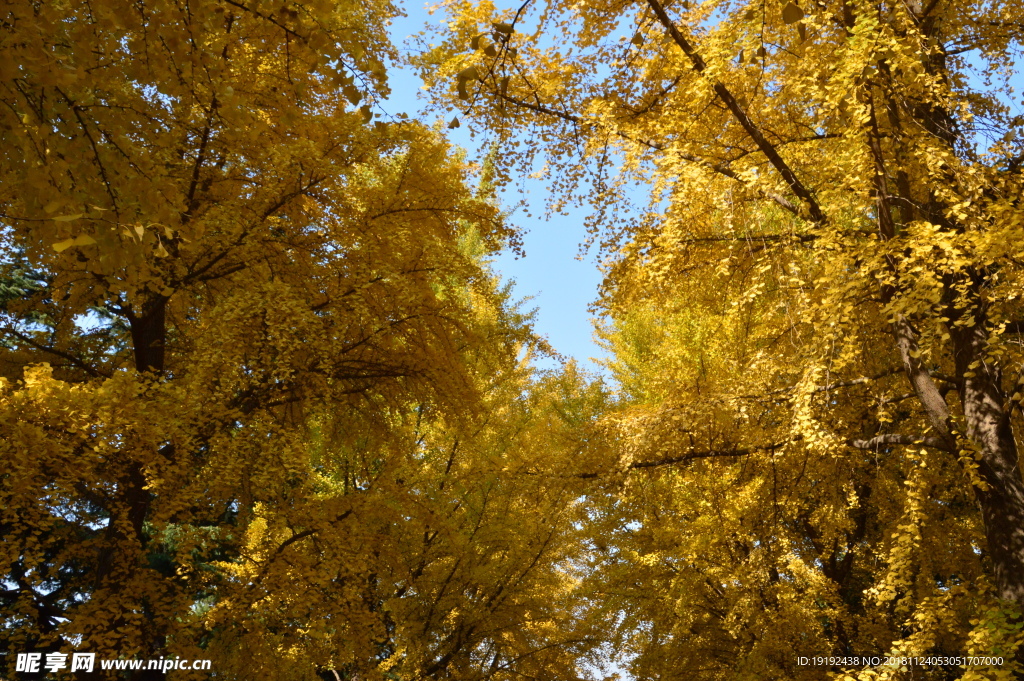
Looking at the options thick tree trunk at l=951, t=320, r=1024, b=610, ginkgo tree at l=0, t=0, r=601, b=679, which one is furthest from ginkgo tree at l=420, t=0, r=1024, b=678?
ginkgo tree at l=0, t=0, r=601, b=679

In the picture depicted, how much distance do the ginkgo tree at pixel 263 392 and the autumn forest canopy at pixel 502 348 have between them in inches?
2.1

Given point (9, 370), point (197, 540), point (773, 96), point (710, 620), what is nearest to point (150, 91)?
point (9, 370)

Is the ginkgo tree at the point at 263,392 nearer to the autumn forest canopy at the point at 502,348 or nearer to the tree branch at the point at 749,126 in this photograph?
the autumn forest canopy at the point at 502,348

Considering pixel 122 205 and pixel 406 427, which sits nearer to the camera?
pixel 122 205

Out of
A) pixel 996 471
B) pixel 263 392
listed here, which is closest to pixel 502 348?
pixel 263 392

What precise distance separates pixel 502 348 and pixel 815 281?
5.78 meters

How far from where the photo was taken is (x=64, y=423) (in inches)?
230

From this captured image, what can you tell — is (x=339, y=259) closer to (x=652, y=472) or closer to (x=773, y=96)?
(x=652, y=472)

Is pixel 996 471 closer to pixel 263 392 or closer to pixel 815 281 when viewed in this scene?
pixel 815 281

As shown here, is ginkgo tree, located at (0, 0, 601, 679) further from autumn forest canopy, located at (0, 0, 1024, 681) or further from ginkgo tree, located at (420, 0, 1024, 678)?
ginkgo tree, located at (420, 0, 1024, 678)

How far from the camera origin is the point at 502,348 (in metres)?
10.3

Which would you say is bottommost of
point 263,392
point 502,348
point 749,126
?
point 263,392

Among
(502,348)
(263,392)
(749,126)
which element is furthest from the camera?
(502,348)

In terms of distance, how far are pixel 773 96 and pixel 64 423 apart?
21.5ft
